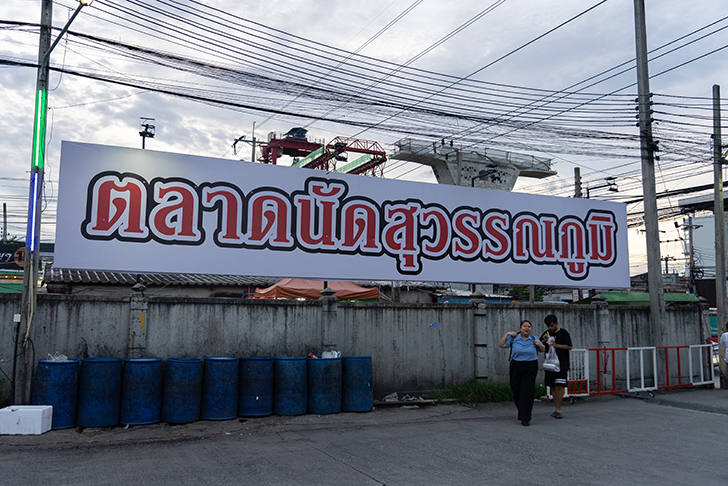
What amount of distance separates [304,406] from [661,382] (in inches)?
361

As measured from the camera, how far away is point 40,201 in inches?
336

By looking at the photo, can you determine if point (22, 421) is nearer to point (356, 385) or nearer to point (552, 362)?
point (356, 385)

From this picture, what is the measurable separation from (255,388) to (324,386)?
3.87 ft

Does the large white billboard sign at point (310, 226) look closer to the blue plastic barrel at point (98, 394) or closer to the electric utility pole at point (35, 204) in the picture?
the electric utility pole at point (35, 204)

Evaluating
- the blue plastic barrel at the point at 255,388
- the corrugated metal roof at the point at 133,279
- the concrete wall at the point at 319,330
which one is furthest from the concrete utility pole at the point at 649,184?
the blue plastic barrel at the point at 255,388

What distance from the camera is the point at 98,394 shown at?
8211 millimetres

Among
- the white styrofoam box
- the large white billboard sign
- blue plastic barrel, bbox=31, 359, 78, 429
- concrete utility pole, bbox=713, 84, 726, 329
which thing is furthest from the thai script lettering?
concrete utility pole, bbox=713, 84, 726, 329

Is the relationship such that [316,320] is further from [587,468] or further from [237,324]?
[587,468]

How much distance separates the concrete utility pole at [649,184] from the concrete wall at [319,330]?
556 millimetres

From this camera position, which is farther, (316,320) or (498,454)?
(316,320)

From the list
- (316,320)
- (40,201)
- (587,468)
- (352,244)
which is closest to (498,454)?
(587,468)

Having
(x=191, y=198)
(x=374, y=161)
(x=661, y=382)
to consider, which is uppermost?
(x=374, y=161)

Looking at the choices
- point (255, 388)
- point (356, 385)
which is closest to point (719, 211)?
point (356, 385)

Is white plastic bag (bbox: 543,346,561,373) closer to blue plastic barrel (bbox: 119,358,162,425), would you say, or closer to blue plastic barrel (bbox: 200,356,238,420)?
blue plastic barrel (bbox: 200,356,238,420)
